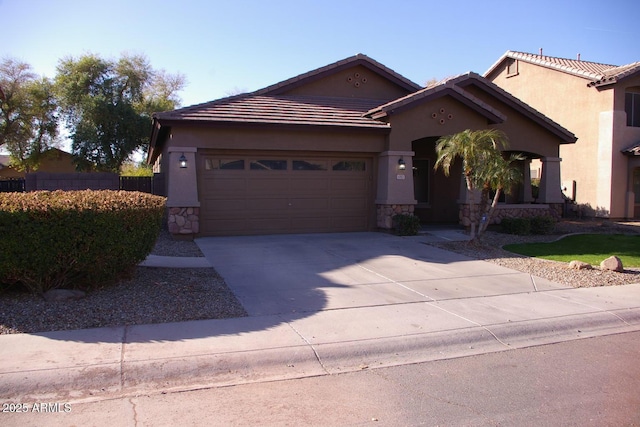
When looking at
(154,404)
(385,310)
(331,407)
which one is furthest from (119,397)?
(385,310)

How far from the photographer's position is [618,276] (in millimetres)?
10406

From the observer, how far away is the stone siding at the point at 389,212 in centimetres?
1544

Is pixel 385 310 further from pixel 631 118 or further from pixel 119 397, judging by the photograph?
pixel 631 118

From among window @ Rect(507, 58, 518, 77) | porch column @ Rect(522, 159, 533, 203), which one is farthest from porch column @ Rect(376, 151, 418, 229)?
window @ Rect(507, 58, 518, 77)

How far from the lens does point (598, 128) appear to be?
22047 millimetres

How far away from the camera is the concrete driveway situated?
8.24m

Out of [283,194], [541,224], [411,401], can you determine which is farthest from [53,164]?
[411,401]

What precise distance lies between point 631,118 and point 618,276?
14.6 metres

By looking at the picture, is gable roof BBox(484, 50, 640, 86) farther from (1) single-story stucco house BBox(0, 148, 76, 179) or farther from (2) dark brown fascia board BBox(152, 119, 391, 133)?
(1) single-story stucco house BBox(0, 148, 76, 179)

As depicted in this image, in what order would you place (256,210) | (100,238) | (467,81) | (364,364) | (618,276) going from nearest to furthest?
(364,364) → (100,238) → (618,276) → (256,210) → (467,81)

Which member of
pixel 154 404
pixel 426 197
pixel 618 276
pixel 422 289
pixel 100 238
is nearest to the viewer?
pixel 154 404

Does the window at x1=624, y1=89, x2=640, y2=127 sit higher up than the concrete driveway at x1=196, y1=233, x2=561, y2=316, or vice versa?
the window at x1=624, y1=89, x2=640, y2=127

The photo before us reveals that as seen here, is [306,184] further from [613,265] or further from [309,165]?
[613,265]

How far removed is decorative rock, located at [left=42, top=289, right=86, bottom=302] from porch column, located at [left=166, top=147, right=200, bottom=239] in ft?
21.4
